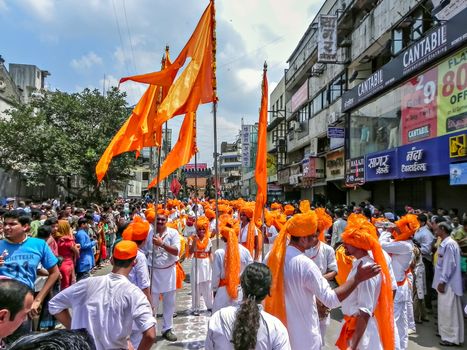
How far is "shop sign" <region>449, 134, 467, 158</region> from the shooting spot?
37.0 feet

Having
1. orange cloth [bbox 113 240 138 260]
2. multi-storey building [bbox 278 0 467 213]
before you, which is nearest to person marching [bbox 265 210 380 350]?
orange cloth [bbox 113 240 138 260]

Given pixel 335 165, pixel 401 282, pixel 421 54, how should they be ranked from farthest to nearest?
pixel 335 165
pixel 421 54
pixel 401 282

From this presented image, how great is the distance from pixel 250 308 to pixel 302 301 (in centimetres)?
98

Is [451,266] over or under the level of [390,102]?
under

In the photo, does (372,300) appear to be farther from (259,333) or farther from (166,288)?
(166,288)

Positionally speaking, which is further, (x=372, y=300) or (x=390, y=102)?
(x=390, y=102)

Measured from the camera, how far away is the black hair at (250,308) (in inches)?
100

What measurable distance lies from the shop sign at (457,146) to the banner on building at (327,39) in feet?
42.4

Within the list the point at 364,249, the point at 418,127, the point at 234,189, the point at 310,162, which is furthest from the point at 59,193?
the point at 234,189

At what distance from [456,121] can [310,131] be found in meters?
19.3

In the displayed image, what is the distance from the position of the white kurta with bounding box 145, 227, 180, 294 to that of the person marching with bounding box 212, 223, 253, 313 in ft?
4.20

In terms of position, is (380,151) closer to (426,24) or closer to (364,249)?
(426,24)

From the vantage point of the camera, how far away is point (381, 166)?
16.8 m

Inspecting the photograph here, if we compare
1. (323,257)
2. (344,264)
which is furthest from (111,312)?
(323,257)
